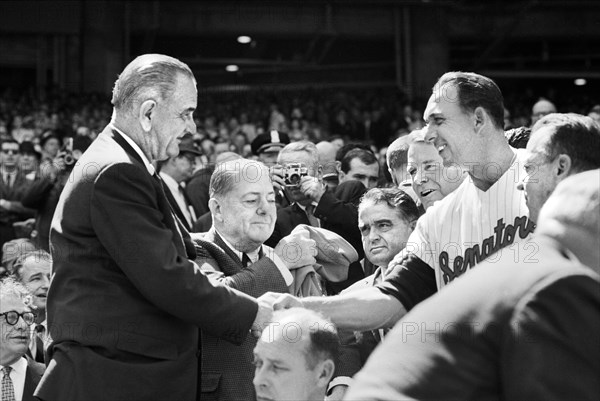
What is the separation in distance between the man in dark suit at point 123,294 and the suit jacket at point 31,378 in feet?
6.65

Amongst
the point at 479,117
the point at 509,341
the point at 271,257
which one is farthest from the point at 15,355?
the point at 509,341

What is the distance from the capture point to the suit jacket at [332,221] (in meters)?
5.62

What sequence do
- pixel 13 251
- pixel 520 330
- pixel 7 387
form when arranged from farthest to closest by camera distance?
1. pixel 13 251
2. pixel 7 387
3. pixel 520 330

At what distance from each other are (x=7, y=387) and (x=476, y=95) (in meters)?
3.01

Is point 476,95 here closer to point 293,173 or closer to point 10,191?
point 293,173

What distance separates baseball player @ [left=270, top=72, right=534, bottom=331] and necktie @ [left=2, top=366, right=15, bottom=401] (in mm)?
2334

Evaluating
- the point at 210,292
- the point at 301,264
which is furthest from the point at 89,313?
the point at 301,264

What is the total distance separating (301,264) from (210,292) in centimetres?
96

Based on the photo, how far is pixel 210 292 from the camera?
133 inches

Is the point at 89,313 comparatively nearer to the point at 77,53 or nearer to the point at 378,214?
the point at 378,214

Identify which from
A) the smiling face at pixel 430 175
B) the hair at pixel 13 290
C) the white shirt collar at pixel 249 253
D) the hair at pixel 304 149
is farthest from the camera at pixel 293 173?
the hair at pixel 13 290

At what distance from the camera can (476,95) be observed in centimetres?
387

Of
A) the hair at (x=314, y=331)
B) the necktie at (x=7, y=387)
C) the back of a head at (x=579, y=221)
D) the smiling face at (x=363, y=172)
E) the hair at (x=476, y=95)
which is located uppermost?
the hair at (x=476, y=95)

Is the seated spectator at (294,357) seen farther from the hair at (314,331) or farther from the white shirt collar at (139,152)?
the white shirt collar at (139,152)
